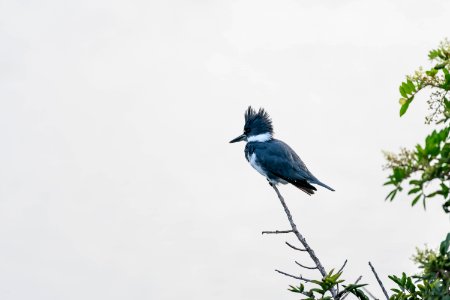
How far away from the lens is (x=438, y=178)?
4.37 metres

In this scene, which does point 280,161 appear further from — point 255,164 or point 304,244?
point 304,244

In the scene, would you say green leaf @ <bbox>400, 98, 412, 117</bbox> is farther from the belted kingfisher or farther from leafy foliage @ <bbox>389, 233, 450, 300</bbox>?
the belted kingfisher

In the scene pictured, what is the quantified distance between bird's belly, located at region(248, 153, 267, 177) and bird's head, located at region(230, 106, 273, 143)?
720 mm

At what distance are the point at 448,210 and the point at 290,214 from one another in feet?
9.59

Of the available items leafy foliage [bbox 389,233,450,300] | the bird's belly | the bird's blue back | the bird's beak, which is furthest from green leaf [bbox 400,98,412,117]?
the bird's beak

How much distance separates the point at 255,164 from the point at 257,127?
126cm

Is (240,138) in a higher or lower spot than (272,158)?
higher

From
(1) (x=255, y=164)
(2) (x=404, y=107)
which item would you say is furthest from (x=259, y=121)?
(2) (x=404, y=107)

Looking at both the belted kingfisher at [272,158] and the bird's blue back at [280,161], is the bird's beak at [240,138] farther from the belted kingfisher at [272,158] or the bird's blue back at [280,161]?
the bird's blue back at [280,161]

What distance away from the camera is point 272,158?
12.0m

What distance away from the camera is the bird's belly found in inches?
476

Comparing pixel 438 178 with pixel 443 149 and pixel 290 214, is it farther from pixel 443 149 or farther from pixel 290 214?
pixel 290 214

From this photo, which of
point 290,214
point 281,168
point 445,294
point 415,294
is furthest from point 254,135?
point 445,294

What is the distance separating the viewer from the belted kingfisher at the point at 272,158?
38.0 feet
